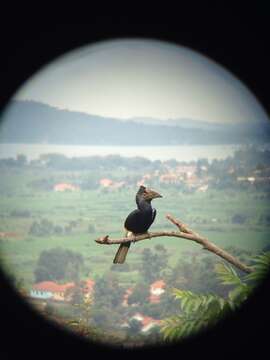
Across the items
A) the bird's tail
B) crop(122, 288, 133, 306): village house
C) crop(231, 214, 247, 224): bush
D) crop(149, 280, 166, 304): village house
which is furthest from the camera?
crop(231, 214, 247, 224): bush

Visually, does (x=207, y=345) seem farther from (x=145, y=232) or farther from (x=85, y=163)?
(x=85, y=163)

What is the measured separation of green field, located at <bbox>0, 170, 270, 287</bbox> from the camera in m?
17.0

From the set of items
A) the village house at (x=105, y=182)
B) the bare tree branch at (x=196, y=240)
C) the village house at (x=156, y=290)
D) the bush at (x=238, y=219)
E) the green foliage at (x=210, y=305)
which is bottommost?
the village house at (x=156, y=290)

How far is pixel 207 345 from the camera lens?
260 centimetres

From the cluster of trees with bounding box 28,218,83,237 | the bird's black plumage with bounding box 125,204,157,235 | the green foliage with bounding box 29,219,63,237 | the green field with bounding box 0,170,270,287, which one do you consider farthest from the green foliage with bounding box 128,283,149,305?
the bird's black plumage with bounding box 125,204,157,235

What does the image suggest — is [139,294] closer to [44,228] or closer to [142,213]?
[44,228]

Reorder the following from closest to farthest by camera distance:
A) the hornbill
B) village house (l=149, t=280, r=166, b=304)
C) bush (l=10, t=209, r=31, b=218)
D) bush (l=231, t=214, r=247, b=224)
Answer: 1. the hornbill
2. village house (l=149, t=280, r=166, b=304)
3. bush (l=231, t=214, r=247, b=224)
4. bush (l=10, t=209, r=31, b=218)

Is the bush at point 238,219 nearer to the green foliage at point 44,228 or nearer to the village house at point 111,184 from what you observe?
the village house at point 111,184

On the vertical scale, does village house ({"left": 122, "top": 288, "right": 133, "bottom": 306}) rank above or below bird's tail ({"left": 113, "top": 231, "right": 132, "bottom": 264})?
below

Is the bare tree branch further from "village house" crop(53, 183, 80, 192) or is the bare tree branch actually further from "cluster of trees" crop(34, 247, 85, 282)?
"village house" crop(53, 183, 80, 192)

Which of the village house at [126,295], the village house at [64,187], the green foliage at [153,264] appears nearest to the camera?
the village house at [126,295]

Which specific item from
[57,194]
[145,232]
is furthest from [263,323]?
[57,194]

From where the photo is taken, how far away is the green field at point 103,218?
17031 mm

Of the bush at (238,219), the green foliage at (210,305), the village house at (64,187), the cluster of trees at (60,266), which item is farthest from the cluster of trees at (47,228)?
the green foliage at (210,305)
